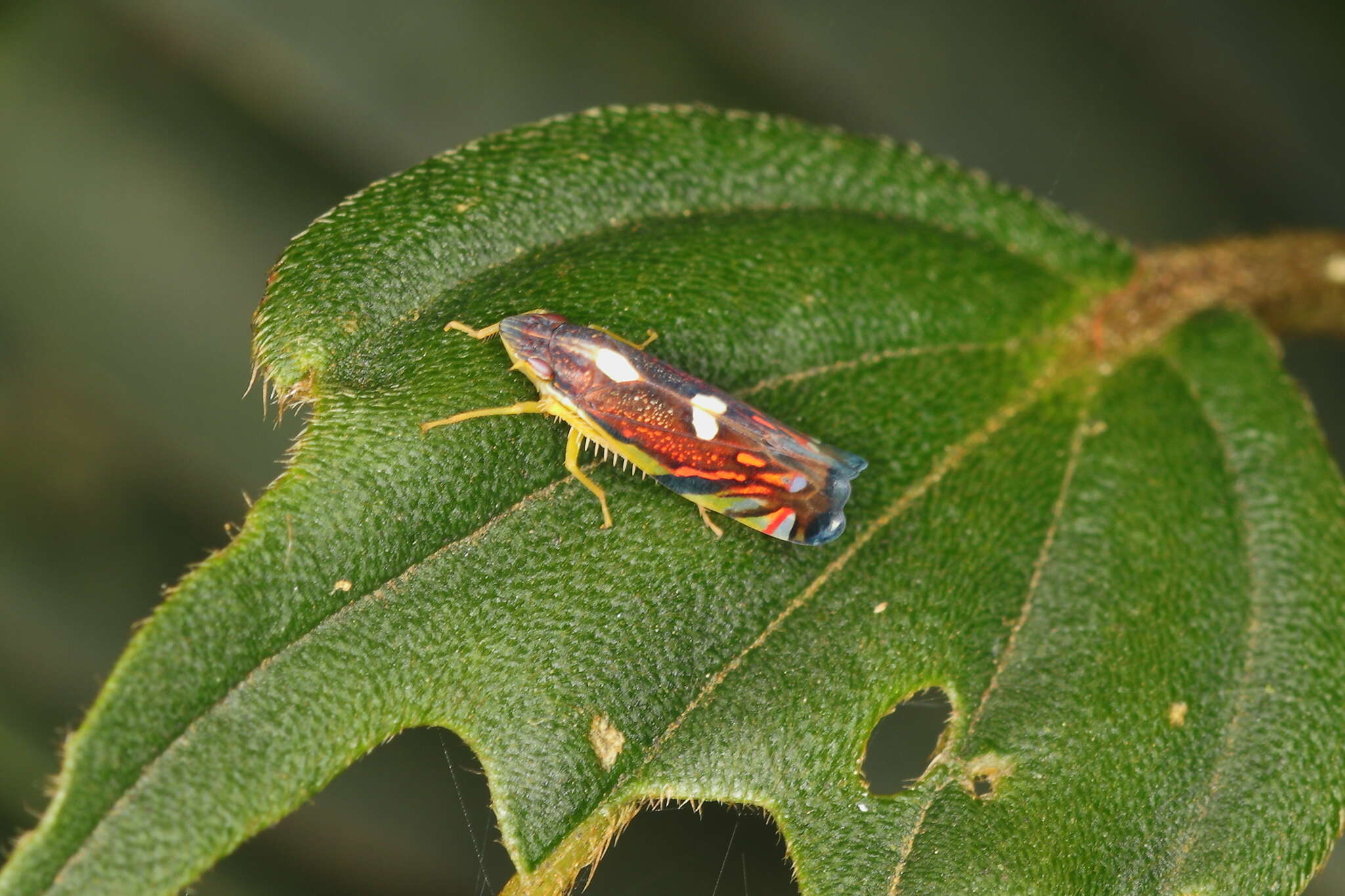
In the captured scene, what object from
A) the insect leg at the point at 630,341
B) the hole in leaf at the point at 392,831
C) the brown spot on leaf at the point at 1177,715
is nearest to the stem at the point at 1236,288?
the brown spot on leaf at the point at 1177,715

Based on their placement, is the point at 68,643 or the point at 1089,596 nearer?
the point at 1089,596

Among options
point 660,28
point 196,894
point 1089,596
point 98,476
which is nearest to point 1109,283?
point 1089,596

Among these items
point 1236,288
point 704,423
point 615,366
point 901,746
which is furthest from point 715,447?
point 901,746

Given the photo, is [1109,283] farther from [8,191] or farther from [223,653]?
[8,191]

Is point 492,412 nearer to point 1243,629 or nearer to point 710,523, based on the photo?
point 710,523

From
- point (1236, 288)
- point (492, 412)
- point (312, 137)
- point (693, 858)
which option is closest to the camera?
point (492, 412)

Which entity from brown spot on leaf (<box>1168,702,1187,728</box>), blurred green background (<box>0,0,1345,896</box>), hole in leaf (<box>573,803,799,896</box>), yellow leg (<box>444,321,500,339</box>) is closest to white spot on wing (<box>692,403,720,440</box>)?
yellow leg (<box>444,321,500,339</box>)
